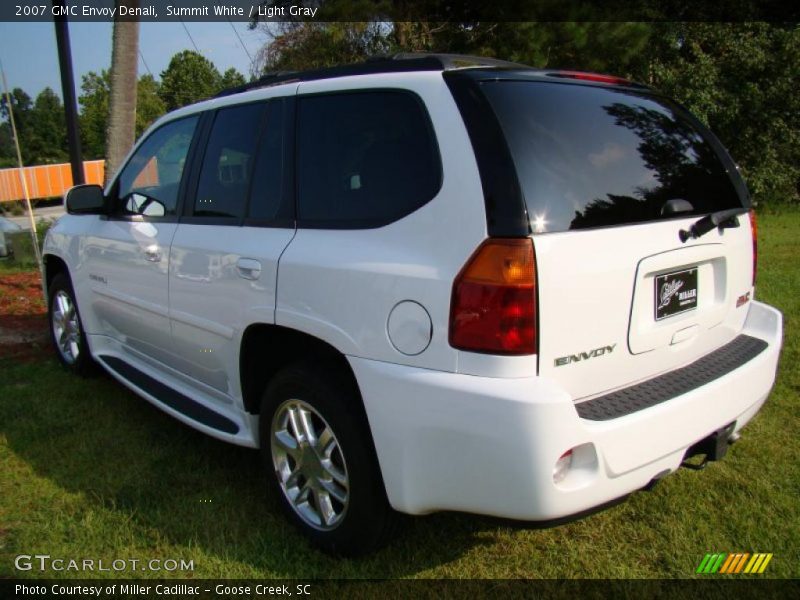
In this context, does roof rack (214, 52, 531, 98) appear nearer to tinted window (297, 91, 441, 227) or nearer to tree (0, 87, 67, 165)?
tinted window (297, 91, 441, 227)

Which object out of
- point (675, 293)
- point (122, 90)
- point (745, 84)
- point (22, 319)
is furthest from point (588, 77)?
point (745, 84)

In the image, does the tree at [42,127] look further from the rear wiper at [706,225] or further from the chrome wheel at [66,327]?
the rear wiper at [706,225]

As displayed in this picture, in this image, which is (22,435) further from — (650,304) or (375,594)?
(650,304)

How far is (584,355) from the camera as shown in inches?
80.2

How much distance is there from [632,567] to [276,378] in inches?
62.1

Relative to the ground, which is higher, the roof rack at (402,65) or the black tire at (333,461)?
the roof rack at (402,65)

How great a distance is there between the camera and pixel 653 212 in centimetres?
227

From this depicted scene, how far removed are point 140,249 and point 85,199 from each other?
0.76 meters

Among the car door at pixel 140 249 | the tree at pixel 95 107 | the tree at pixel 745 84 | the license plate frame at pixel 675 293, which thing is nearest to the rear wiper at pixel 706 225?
the license plate frame at pixel 675 293

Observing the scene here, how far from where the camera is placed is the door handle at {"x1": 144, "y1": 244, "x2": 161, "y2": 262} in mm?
3323

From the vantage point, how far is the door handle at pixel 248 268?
103 inches

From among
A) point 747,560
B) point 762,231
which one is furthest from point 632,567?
point 762,231

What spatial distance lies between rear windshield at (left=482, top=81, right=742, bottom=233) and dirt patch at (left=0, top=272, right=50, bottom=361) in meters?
4.70

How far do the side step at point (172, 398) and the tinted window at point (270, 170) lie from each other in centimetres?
98
